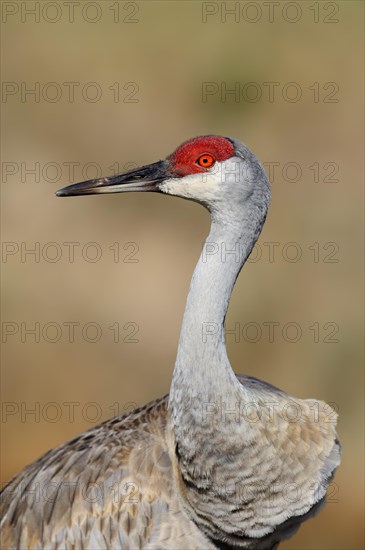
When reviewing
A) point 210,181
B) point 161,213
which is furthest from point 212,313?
point 161,213

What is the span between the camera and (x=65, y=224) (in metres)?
10.8

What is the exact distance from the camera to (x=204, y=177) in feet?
15.6

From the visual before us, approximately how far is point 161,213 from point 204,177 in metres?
5.96

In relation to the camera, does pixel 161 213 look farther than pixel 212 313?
Yes

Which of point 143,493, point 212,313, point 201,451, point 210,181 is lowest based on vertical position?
point 143,493

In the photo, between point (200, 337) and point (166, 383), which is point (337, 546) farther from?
point (200, 337)

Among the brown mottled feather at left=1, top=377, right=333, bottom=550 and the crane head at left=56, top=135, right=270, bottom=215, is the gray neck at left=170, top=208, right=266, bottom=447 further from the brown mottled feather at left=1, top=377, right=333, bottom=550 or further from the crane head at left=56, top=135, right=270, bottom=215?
the brown mottled feather at left=1, top=377, right=333, bottom=550

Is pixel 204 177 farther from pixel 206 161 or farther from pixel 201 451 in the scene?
pixel 201 451

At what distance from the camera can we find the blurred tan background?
32.5 feet

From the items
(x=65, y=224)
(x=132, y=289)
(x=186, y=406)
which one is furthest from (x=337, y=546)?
(x=186, y=406)

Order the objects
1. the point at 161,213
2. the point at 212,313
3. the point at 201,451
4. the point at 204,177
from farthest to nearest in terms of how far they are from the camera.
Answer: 1. the point at 161,213
2. the point at 201,451
3. the point at 204,177
4. the point at 212,313

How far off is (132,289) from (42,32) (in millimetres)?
3535

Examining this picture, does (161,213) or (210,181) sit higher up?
(161,213)

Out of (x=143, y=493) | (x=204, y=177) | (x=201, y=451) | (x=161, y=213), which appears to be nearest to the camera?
(x=204, y=177)
